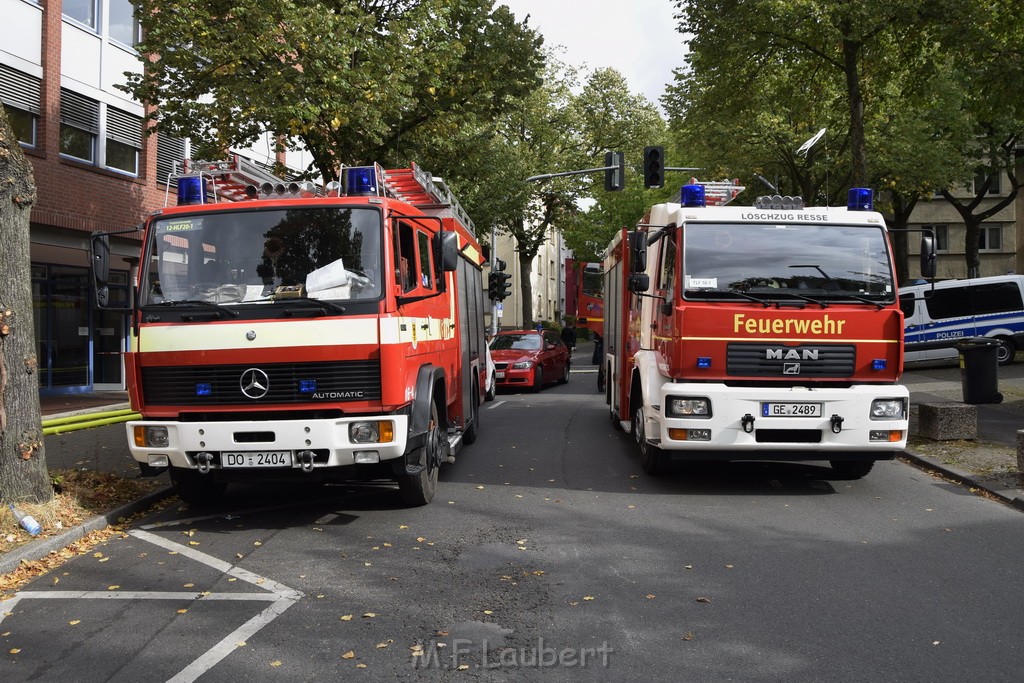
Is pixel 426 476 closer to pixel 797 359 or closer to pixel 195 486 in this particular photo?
pixel 195 486

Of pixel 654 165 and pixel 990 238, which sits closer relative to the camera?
pixel 654 165

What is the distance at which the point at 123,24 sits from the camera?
20781mm

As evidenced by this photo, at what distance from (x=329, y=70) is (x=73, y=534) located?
10.2 m

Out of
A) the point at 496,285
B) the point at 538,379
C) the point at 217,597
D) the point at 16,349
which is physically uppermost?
the point at 496,285

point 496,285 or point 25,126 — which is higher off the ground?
point 25,126

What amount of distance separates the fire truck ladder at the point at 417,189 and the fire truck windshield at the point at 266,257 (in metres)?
1.69

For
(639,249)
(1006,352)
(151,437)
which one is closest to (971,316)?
(1006,352)

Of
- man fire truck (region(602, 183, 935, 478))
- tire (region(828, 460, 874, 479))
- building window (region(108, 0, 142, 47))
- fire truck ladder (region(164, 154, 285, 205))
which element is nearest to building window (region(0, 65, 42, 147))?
building window (region(108, 0, 142, 47))

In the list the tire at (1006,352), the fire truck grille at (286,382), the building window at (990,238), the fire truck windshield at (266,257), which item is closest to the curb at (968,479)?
the fire truck grille at (286,382)

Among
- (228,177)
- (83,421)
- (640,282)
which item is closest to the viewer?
(228,177)

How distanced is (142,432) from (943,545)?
587 centimetres

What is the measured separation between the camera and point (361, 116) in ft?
50.5

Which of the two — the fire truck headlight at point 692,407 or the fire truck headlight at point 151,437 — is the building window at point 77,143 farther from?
the fire truck headlight at point 692,407

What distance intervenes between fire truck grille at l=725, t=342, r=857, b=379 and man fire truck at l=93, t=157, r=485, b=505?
2.95m
